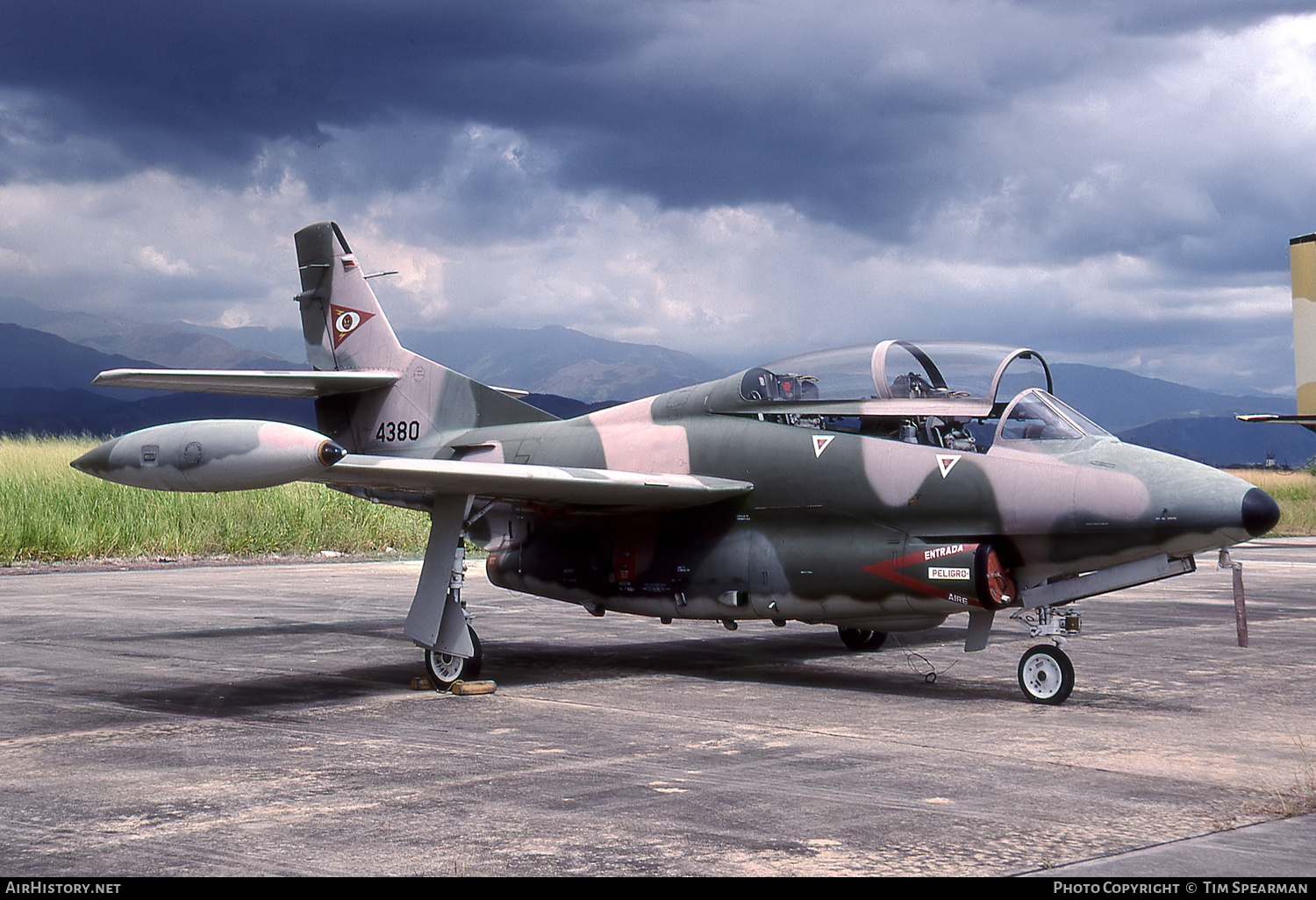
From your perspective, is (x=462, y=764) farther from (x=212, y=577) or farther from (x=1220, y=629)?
(x=212, y=577)

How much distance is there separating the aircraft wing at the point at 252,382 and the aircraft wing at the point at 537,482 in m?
2.97

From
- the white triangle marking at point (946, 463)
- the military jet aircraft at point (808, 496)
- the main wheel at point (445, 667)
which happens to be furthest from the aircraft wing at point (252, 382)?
the white triangle marking at point (946, 463)

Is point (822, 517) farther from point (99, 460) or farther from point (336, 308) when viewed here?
point (336, 308)

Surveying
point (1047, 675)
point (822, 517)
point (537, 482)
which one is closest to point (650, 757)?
point (537, 482)

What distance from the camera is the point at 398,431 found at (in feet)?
44.3

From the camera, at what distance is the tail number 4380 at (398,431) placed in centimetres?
1340

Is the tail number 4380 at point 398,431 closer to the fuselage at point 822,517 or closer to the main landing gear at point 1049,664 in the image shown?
the fuselage at point 822,517

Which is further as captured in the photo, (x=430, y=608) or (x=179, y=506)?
(x=179, y=506)

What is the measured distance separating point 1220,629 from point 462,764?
35.0 ft

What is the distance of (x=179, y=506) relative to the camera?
85.8ft

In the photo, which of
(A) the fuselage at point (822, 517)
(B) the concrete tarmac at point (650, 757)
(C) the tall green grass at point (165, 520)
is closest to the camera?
(B) the concrete tarmac at point (650, 757)

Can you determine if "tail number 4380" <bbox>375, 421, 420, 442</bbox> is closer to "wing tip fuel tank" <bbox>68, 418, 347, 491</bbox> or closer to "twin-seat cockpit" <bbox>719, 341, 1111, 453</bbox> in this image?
"twin-seat cockpit" <bbox>719, 341, 1111, 453</bbox>

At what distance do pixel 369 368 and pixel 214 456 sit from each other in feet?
20.5

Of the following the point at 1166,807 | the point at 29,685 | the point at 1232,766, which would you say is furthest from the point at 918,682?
the point at 29,685
